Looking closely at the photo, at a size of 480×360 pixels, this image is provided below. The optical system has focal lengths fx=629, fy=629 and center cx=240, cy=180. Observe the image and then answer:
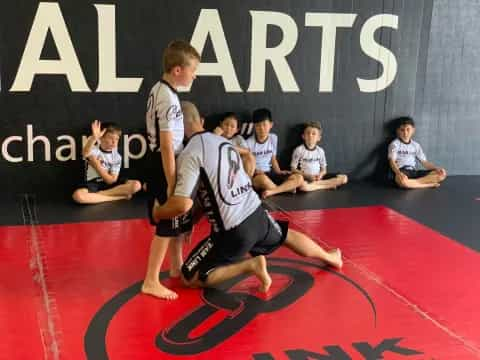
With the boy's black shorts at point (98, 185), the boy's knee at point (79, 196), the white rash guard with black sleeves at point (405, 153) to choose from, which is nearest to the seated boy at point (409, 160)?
the white rash guard with black sleeves at point (405, 153)

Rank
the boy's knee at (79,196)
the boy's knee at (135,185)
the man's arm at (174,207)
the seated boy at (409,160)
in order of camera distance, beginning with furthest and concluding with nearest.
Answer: the seated boy at (409,160) → the boy's knee at (135,185) → the boy's knee at (79,196) → the man's arm at (174,207)

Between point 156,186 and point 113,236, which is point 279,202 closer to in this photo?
point 113,236

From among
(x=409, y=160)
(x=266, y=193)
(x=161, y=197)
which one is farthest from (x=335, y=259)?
(x=409, y=160)

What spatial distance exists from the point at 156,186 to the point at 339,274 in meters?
1.49

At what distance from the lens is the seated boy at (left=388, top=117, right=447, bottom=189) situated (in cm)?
747

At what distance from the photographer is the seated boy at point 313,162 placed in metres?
7.27

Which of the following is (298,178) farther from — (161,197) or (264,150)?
(161,197)

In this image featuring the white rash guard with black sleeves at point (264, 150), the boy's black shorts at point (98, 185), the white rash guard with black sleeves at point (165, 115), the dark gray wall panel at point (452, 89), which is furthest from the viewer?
the dark gray wall panel at point (452, 89)

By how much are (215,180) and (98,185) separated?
2.97 meters

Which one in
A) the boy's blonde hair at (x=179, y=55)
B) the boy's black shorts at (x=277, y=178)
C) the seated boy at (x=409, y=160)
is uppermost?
the boy's blonde hair at (x=179, y=55)

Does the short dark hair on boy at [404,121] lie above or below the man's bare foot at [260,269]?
above

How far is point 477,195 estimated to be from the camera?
7.08 meters

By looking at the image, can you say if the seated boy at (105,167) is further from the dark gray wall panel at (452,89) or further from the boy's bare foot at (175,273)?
the dark gray wall panel at (452,89)

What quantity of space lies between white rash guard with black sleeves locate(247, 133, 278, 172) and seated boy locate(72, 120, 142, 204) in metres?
1.39
